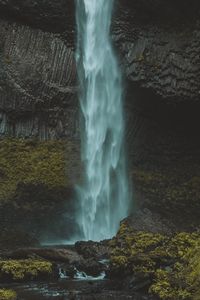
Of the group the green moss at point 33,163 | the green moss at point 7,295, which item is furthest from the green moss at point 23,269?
the green moss at point 33,163

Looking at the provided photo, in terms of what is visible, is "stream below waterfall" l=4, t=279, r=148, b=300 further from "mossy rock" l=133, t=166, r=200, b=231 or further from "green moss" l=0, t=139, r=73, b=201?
"mossy rock" l=133, t=166, r=200, b=231

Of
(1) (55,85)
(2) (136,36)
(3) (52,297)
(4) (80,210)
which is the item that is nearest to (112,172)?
(4) (80,210)

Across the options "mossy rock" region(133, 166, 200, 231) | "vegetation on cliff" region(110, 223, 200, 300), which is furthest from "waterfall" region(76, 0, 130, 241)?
"vegetation on cliff" region(110, 223, 200, 300)

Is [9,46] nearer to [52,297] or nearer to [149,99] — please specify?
[149,99]

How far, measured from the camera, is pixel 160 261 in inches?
474

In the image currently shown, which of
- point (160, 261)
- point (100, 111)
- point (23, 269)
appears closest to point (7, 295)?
point (23, 269)

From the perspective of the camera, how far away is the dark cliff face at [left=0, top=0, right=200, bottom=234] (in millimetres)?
19281

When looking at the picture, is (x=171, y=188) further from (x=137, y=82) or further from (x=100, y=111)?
(x=137, y=82)

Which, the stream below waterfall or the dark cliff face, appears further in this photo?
the dark cliff face

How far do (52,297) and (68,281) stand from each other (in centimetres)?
128

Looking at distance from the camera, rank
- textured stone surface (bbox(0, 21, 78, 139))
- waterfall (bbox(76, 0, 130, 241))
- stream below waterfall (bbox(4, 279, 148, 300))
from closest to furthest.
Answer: stream below waterfall (bbox(4, 279, 148, 300)), waterfall (bbox(76, 0, 130, 241)), textured stone surface (bbox(0, 21, 78, 139))

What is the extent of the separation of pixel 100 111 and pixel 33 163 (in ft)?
Answer: 9.73

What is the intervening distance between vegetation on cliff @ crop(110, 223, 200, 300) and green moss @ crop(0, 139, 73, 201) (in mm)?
4461

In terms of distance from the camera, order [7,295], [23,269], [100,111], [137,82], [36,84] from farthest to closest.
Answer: [100,111]
[36,84]
[137,82]
[23,269]
[7,295]
